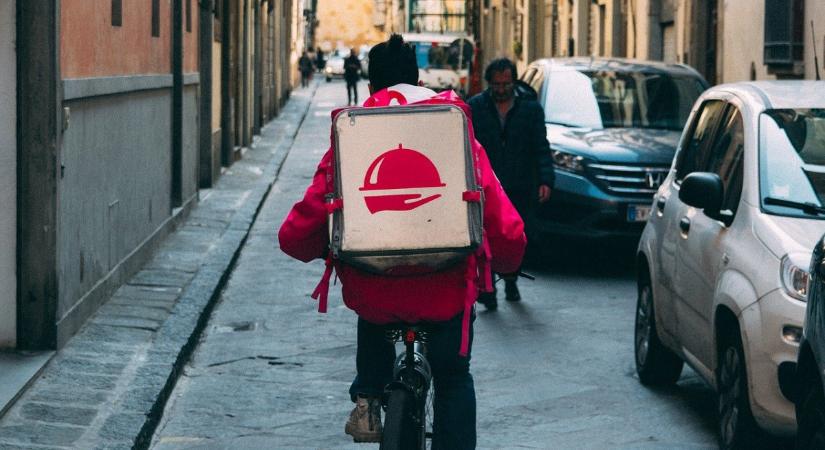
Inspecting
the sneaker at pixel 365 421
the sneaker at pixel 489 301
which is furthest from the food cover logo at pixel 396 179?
the sneaker at pixel 489 301

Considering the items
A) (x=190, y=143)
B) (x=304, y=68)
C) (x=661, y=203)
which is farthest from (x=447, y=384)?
(x=304, y=68)

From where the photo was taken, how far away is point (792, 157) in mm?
6789

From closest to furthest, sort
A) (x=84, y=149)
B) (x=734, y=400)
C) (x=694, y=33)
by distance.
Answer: (x=734, y=400) < (x=84, y=149) < (x=694, y=33)

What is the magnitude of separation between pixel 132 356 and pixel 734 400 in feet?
11.1

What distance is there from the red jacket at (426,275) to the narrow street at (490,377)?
2.12m

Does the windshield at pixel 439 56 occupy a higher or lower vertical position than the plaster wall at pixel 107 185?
higher

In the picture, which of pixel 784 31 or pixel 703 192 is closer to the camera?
pixel 703 192

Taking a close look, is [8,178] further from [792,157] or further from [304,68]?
[304,68]

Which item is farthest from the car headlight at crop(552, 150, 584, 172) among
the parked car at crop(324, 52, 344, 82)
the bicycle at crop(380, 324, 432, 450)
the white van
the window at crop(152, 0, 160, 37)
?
the parked car at crop(324, 52, 344, 82)

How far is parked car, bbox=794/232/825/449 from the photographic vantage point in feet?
14.8

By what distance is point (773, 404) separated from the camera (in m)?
5.73

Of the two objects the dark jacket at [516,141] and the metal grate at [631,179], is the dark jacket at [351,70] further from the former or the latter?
the dark jacket at [516,141]

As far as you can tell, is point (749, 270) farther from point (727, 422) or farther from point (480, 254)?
point (480, 254)

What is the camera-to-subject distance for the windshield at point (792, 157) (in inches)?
257
